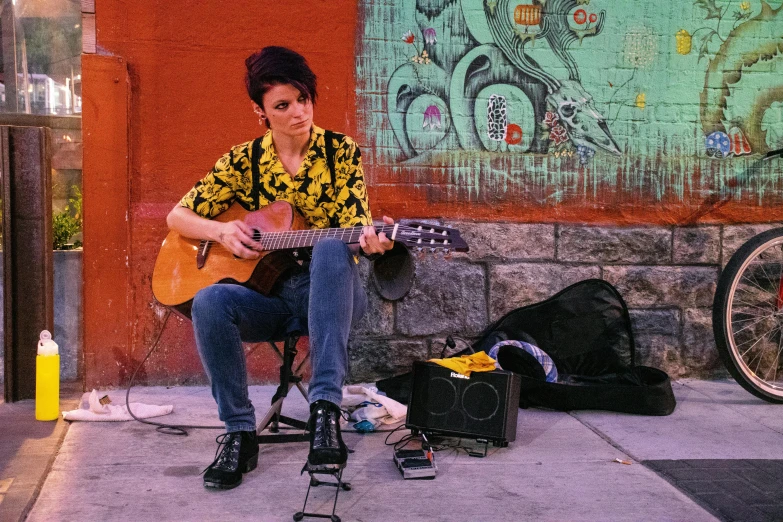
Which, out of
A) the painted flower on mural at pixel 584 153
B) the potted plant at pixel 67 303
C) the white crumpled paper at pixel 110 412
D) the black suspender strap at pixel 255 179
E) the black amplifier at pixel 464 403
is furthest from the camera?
the painted flower on mural at pixel 584 153

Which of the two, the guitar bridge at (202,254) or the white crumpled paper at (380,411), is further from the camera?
the white crumpled paper at (380,411)

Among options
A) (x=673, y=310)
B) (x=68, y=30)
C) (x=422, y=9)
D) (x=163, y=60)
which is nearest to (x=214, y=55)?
(x=163, y=60)

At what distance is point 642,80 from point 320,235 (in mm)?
2700

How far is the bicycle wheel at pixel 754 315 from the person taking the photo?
4.57 metres

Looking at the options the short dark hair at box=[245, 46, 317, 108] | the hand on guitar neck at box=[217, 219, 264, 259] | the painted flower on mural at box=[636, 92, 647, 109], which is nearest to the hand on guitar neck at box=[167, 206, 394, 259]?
the hand on guitar neck at box=[217, 219, 264, 259]

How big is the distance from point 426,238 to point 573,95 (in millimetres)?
2273

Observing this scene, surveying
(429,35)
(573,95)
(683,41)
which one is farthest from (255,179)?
(683,41)

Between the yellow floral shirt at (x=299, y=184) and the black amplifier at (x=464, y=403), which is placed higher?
the yellow floral shirt at (x=299, y=184)

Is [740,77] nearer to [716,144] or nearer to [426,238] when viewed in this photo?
[716,144]

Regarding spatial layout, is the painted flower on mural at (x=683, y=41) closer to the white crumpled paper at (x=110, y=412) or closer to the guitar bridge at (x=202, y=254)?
the guitar bridge at (x=202, y=254)

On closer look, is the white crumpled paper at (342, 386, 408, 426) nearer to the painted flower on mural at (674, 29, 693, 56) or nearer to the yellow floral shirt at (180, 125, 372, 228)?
the yellow floral shirt at (180, 125, 372, 228)

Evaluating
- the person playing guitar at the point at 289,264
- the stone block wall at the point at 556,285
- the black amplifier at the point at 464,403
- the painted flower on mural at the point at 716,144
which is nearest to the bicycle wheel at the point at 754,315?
the stone block wall at the point at 556,285

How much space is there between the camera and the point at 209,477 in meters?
3.08

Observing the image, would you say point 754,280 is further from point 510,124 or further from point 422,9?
point 422,9
